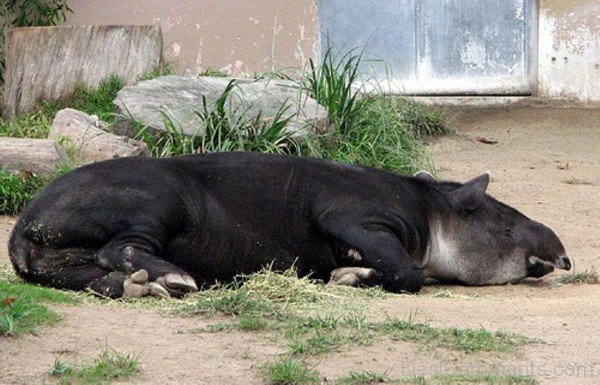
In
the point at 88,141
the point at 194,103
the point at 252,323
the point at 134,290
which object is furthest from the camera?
the point at 194,103

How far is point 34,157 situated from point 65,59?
2837mm

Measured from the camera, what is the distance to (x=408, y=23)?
44.4ft

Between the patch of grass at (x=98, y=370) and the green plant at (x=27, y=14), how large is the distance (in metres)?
8.86

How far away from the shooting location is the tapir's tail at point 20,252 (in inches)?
249

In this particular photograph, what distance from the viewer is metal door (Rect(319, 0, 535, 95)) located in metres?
13.4

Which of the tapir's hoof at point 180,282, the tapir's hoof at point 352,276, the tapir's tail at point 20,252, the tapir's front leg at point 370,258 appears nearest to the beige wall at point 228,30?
the tapir's front leg at point 370,258

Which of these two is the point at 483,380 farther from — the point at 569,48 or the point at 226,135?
the point at 569,48

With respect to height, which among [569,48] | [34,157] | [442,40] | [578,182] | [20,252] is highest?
[442,40]

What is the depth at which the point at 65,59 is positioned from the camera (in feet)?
37.6

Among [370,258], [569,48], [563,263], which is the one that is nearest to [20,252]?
[370,258]

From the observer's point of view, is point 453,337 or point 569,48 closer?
point 453,337

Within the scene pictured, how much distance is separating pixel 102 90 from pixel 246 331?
646 cm

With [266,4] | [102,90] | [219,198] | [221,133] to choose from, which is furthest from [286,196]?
[266,4]

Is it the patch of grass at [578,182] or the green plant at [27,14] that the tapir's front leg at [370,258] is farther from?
the green plant at [27,14]
